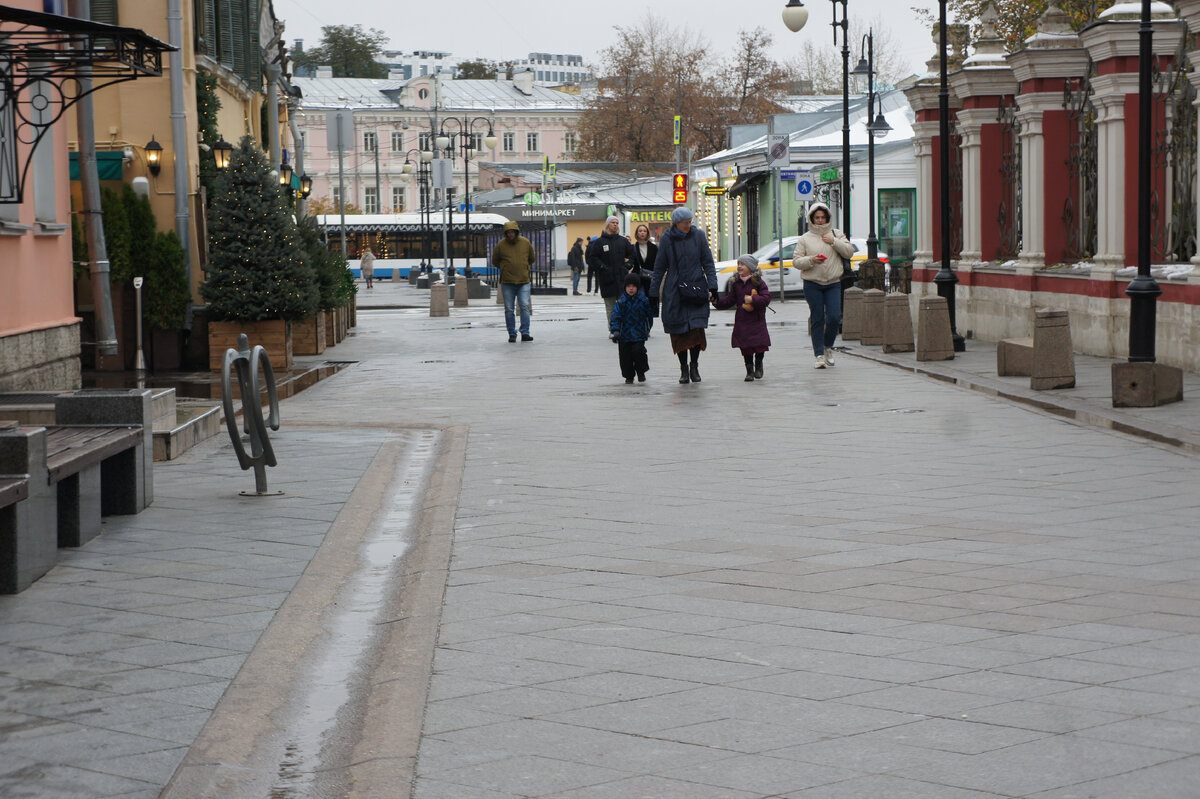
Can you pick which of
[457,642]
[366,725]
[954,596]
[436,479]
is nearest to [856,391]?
[436,479]

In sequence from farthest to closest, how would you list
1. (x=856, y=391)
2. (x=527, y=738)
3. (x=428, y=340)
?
1. (x=428, y=340)
2. (x=856, y=391)
3. (x=527, y=738)

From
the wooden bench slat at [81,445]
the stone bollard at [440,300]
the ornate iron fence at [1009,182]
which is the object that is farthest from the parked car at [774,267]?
the wooden bench slat at [81,445]

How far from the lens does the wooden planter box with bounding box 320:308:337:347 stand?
2584cm

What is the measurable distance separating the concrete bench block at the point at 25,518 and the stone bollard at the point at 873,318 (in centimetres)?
1753

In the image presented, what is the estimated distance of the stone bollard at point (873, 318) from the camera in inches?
923

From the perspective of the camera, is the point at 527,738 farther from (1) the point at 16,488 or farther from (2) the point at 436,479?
(2) the point at 436,479

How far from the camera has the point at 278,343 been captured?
21.0m

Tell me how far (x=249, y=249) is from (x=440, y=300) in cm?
1727

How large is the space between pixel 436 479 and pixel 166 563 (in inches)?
125

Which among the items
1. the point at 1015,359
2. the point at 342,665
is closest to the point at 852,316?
the point at 1015,359

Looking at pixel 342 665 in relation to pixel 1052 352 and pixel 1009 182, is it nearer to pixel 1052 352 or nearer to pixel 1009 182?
pixel 1052 352

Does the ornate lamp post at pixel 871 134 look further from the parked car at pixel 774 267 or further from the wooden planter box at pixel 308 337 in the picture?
the wooden planter box at pixel 308 337

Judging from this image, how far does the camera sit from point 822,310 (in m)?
19.0

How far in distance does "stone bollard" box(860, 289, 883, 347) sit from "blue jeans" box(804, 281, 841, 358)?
4.33m
